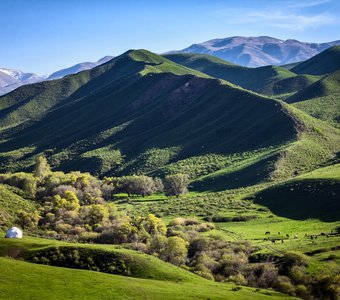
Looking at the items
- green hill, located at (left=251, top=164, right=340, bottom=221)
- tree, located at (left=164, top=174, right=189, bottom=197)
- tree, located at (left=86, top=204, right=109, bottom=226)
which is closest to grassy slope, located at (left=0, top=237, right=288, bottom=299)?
tree, located at (left=86, top=204, right=109, bottom=226)

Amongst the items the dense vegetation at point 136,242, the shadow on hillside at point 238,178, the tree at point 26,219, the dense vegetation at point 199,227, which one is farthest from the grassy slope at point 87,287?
the shadow on hillside at point 238,178

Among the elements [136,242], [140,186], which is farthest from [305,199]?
[140,186]

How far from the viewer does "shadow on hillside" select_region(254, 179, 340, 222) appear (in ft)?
403

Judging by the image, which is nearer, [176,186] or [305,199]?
[305,199]

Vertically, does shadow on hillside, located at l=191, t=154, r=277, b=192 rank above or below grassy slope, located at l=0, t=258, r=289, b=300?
below

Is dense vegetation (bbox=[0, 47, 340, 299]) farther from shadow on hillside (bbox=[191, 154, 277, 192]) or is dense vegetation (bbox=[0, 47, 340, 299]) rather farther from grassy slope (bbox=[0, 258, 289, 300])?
shadow on hillside (bbox=[191, 154, 277, 192])

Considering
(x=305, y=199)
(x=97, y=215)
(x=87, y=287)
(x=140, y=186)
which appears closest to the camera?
(x=87, y=287)

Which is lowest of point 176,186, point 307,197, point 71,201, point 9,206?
point 176,186

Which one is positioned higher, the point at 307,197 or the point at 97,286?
the point at 97,286

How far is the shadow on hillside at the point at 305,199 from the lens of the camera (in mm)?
122856

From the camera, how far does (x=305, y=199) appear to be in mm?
133375

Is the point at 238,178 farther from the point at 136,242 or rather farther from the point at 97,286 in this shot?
the point at 97,286

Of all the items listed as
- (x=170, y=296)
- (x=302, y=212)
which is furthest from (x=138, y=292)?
(x=302, y=212)

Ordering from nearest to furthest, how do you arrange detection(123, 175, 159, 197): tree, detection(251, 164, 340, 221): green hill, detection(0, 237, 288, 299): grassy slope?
1. detection(0, 237, 288, 299): grassy slope
2. detection(251, 164, 340, 221): green hill
3. detection(123, 175, 159, 197): tree
